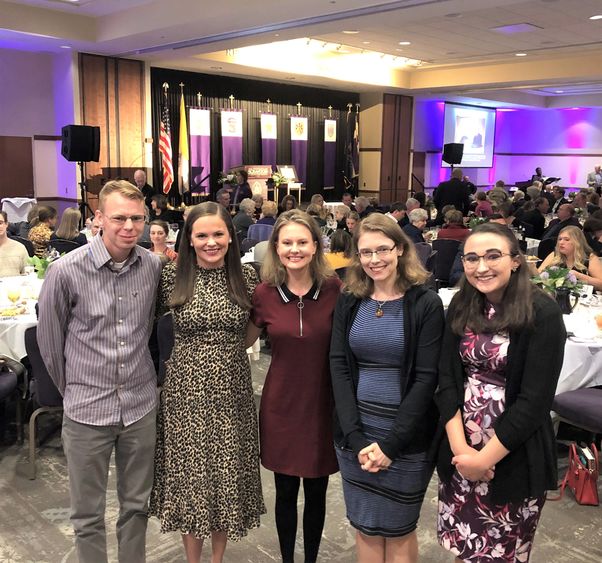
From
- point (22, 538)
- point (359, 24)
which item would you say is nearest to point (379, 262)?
point (22, 538)

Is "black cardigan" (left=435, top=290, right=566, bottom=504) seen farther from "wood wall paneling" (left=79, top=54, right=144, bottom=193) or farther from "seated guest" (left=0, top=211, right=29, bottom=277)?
"wood wall paneling" (left=79, top=54, right=144, bottom=193)

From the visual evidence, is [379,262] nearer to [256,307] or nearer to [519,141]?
[256,307]

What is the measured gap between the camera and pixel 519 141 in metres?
24.9

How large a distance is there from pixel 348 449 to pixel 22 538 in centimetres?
190

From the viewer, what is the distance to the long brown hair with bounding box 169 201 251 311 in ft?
7.58

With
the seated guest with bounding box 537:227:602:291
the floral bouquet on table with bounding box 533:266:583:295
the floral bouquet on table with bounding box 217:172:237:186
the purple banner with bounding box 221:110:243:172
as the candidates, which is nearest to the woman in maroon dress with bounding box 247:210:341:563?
the floral bouquet on table with bounding box 533:266:583:295

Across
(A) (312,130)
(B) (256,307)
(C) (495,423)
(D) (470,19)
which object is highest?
(D) (470,19)

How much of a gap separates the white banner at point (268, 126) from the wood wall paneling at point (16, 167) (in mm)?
5649

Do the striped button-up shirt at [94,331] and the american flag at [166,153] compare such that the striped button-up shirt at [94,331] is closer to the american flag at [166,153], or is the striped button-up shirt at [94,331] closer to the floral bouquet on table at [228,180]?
the american flag at [166,153]

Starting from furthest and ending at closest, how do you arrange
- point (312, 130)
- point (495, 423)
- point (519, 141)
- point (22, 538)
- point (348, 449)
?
1. point (519, 141)
2. point (312, 130)
3. point (22, 538)
4. point (348, 449)
5. point (495, 423)

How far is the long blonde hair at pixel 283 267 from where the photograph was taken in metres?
2.38

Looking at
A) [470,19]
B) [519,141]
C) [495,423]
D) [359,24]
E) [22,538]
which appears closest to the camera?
[495,423]

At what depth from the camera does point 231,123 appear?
14727mm

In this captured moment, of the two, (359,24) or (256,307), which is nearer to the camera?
(256,307)
